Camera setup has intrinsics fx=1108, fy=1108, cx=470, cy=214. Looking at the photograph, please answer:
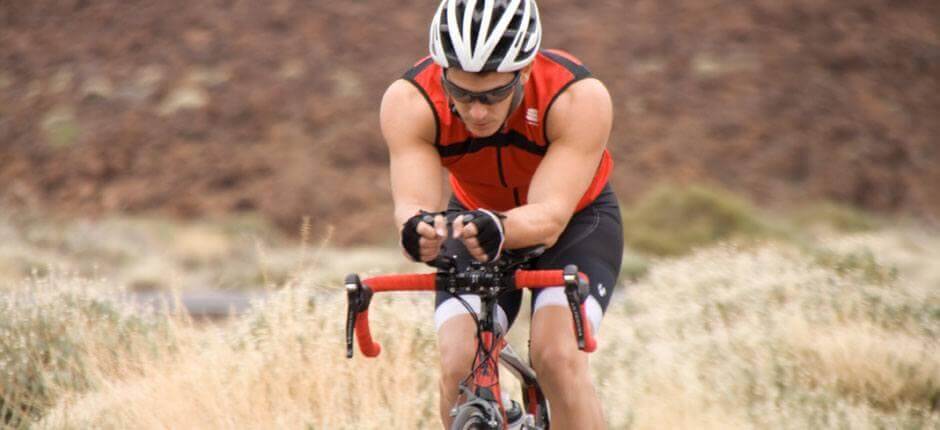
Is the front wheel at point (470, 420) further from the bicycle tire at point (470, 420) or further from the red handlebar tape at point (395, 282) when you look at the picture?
the red handlebar tape at point (395, 282)

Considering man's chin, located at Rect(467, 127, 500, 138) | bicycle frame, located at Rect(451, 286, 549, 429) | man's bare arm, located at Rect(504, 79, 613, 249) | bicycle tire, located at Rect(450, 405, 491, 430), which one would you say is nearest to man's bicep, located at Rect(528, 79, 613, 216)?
man's bare arm, located at Rect(504, 79, 613, 249)

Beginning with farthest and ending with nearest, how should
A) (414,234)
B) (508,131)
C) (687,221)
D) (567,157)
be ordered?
(687,221)
(508,131)
(567,157)
(414,234)

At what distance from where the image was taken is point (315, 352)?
18.4 feet

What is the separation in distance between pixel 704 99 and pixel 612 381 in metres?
26.8

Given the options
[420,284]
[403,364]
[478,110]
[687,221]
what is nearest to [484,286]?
[420,284]

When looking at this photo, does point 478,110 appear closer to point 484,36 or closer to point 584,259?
point 484,36

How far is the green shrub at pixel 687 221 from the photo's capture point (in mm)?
20391

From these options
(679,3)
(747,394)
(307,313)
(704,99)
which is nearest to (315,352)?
(307,313)

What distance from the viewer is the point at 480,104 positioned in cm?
389

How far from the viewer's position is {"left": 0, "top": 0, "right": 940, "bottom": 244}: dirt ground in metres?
29.6

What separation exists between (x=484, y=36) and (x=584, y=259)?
109cm

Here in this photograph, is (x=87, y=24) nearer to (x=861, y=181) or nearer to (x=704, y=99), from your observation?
(x=704, y=99)

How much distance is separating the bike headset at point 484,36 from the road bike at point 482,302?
67 cm

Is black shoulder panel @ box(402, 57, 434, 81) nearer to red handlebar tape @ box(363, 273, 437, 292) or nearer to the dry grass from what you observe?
red handlebar tape @ box(363, 273, 437, 292)
